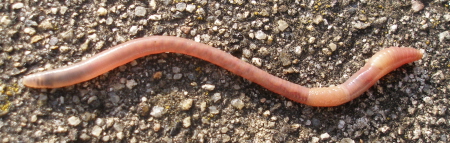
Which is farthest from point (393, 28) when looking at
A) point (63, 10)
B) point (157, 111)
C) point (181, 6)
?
point (63, 10)

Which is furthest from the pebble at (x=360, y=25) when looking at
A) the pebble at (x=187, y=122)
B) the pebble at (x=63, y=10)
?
the pebble at (x=63, y=10)

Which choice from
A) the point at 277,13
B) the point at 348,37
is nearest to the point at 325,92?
the point at 348,37

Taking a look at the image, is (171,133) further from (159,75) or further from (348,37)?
(348,37)

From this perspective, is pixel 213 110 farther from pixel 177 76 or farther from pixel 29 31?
pixel 29 31

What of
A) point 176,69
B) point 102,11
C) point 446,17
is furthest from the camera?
point 446,17

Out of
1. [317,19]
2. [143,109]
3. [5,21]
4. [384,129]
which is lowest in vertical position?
[143,109]

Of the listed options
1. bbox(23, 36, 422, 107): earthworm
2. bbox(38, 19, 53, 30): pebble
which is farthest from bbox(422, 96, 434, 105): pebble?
bbox(38, 19, 53, 30): pebble
